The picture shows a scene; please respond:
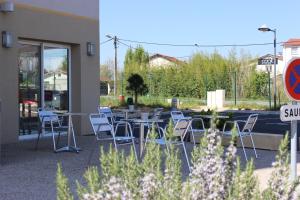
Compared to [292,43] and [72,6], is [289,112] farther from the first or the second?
[292,43]

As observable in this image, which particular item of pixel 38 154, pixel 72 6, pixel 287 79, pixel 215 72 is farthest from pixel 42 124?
pixel 215 72

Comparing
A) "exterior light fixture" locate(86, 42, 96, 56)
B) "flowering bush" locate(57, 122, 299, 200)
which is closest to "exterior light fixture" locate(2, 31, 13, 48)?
"exterior light fixture" locate(86, 42, 96, 56)

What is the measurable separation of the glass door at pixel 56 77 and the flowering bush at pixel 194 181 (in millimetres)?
10087

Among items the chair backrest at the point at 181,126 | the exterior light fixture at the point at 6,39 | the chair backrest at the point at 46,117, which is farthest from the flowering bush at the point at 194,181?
the exterior light fixture at the point at 6,39

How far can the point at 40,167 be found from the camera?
28.7 feet

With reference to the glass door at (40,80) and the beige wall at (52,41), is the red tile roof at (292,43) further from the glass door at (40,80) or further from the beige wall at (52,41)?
the glass door at (40,80)

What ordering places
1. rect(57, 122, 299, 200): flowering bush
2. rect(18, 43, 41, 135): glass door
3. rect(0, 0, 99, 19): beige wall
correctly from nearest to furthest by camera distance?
rect(57, 122, 299, 200): flowering bush → rect(0, 0, 99, 19): beige wall → rect(18, 43, 41, 135): glass door

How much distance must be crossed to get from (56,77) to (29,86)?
3.12 ft

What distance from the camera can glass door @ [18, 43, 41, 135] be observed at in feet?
40.9

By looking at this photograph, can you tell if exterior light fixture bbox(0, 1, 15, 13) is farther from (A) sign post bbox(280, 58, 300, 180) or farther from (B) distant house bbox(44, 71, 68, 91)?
(A) sign post bbox(280, 58, 300, 180)

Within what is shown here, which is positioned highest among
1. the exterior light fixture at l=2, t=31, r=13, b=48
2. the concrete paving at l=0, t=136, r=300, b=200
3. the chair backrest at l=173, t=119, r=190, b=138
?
the exterior light fixture at l=2, t=31, r=13, b=48

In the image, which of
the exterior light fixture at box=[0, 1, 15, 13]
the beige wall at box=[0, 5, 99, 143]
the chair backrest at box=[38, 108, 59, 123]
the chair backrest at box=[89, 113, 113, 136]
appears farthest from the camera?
the beige wall at box=[0, 5, 99, 143]

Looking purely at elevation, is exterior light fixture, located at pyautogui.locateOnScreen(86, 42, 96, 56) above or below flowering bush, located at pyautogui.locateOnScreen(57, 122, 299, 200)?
above

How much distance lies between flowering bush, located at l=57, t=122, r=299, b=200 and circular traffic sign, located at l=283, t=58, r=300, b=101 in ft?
10.00
